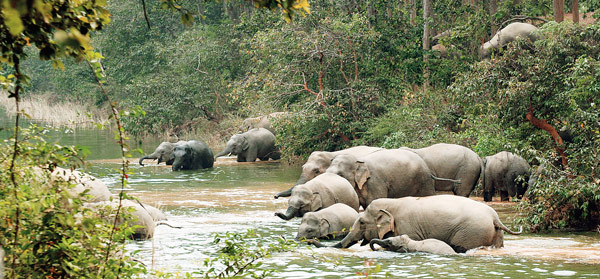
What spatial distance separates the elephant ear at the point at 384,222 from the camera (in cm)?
1166

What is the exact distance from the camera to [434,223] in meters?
11.7

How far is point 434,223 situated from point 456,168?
18.6ft

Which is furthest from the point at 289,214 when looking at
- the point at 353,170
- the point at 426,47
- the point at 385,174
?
the point at 426,47

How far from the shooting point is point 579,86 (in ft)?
45.3

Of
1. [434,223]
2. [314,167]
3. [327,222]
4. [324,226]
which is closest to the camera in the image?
[434,223]

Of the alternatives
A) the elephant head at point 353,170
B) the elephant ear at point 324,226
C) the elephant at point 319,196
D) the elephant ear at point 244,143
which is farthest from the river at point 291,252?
the elephant ear at point 244,143

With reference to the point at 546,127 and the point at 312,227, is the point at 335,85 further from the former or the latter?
the point at 312,227

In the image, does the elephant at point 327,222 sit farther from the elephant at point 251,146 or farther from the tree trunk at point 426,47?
the elephant at point 251,146

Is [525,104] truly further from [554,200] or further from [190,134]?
[190,134]

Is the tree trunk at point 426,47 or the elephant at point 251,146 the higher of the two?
the tree trunk at point 426,47

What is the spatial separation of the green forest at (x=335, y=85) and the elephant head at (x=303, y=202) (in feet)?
10.3

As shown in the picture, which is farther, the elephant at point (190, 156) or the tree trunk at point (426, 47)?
the elephant at point (190, 156)

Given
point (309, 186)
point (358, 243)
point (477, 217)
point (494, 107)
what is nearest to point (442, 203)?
point (477, 217)

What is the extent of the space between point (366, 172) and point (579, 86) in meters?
4.48
